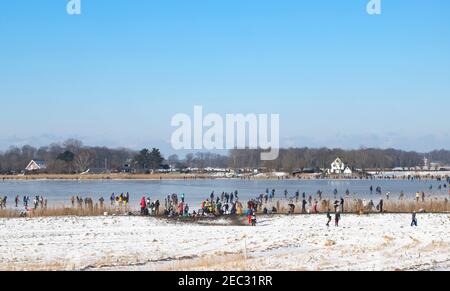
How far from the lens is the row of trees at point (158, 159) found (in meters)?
124

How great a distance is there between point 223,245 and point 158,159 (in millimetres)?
104737

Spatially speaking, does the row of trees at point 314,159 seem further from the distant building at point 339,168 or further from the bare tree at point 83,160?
the bare tree at point 83,160

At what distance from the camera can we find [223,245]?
781 inches

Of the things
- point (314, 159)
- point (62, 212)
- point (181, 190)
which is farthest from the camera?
point (314, 159)

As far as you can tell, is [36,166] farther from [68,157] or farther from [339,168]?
[339,168]

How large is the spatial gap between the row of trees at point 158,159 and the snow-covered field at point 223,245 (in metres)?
97.2

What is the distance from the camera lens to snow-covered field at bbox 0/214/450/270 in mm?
15883

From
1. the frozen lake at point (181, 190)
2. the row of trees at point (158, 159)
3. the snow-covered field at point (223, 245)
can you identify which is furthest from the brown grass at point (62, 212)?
the row of trees at point (158, 159)

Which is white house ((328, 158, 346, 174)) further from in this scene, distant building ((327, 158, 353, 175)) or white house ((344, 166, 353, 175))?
white house ((344, 166, 353, 175))

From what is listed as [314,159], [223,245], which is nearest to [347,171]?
[314,159]

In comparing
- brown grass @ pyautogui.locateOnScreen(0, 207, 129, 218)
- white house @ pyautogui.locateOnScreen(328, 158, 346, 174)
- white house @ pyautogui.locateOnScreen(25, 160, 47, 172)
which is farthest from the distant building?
brown grass @ pyautogui.locateOnScreen(0, 207, 129, 218)

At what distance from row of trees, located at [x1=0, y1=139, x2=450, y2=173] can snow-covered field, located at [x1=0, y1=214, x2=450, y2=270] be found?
97214mm
